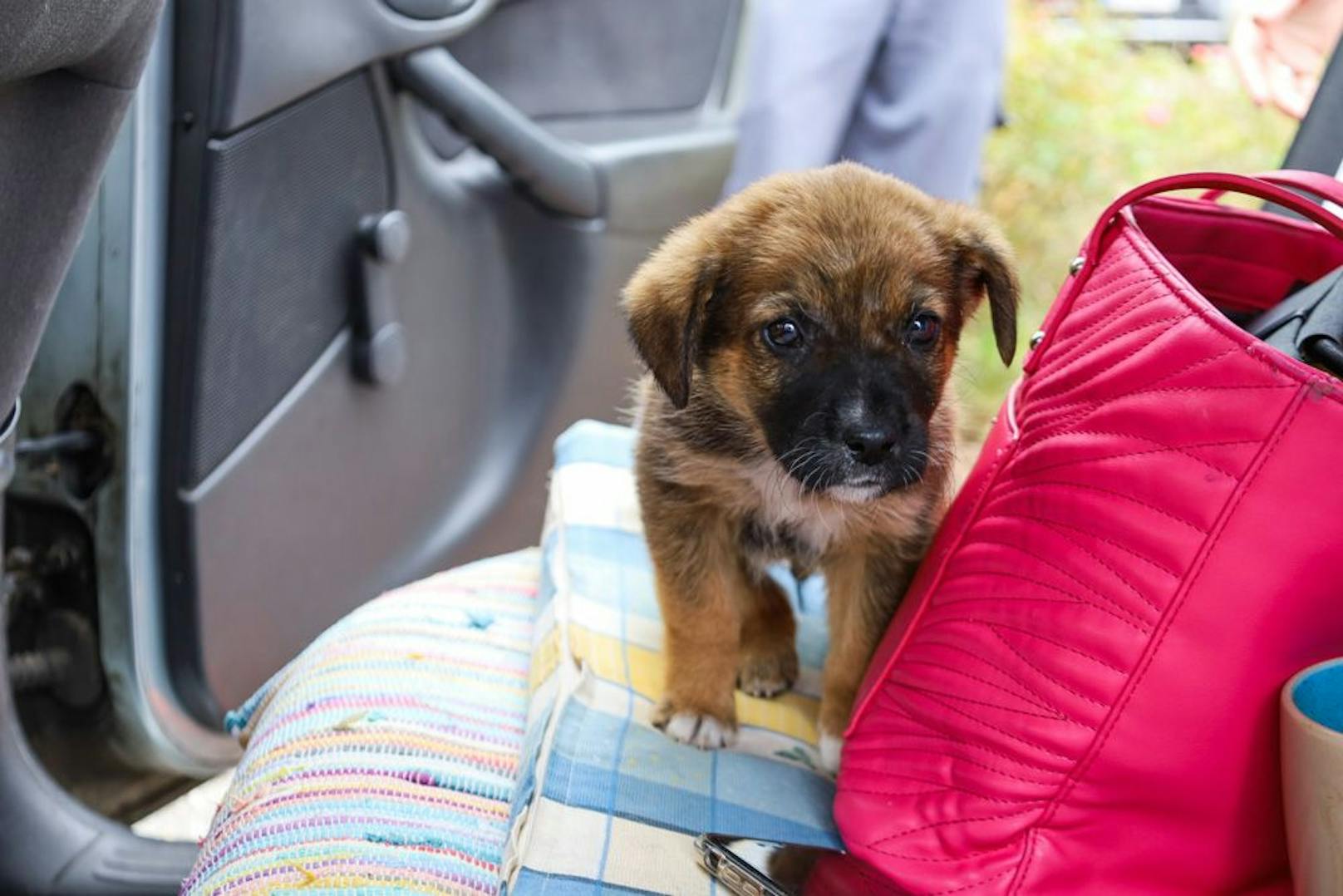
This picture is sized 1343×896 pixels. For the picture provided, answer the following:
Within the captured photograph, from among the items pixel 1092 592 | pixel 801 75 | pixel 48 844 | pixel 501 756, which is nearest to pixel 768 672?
pixel 501 756

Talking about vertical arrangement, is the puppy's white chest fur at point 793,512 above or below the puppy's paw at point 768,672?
above

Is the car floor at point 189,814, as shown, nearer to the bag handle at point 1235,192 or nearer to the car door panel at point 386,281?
the car door panel at point 386,281

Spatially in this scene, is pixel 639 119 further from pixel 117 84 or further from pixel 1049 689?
pixel 1049 689

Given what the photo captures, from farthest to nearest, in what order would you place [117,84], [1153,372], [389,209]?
[389,209]
[117,84]
[1153,372]

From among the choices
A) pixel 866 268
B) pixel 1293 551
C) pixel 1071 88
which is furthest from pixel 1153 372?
pixel 1071 88

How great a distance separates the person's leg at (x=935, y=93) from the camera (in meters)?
3.42

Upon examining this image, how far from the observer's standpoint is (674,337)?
6.30 feet

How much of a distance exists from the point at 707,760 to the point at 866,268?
2.26 feet

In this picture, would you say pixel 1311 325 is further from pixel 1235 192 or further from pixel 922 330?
pixel 922 330

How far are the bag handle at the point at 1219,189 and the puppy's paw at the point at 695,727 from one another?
25.7 inches

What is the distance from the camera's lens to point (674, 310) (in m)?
1.93

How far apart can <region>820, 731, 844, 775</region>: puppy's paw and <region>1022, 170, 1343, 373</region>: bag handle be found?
597 mm

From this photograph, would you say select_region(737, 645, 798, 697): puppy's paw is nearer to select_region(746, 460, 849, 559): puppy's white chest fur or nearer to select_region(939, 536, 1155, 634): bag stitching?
select_region(746, 460, 849, 559): puppy's white chest fur

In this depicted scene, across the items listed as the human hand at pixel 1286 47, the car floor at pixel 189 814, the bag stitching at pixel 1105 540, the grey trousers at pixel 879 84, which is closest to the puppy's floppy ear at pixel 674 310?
the bag stitching at pixel 1105 540
